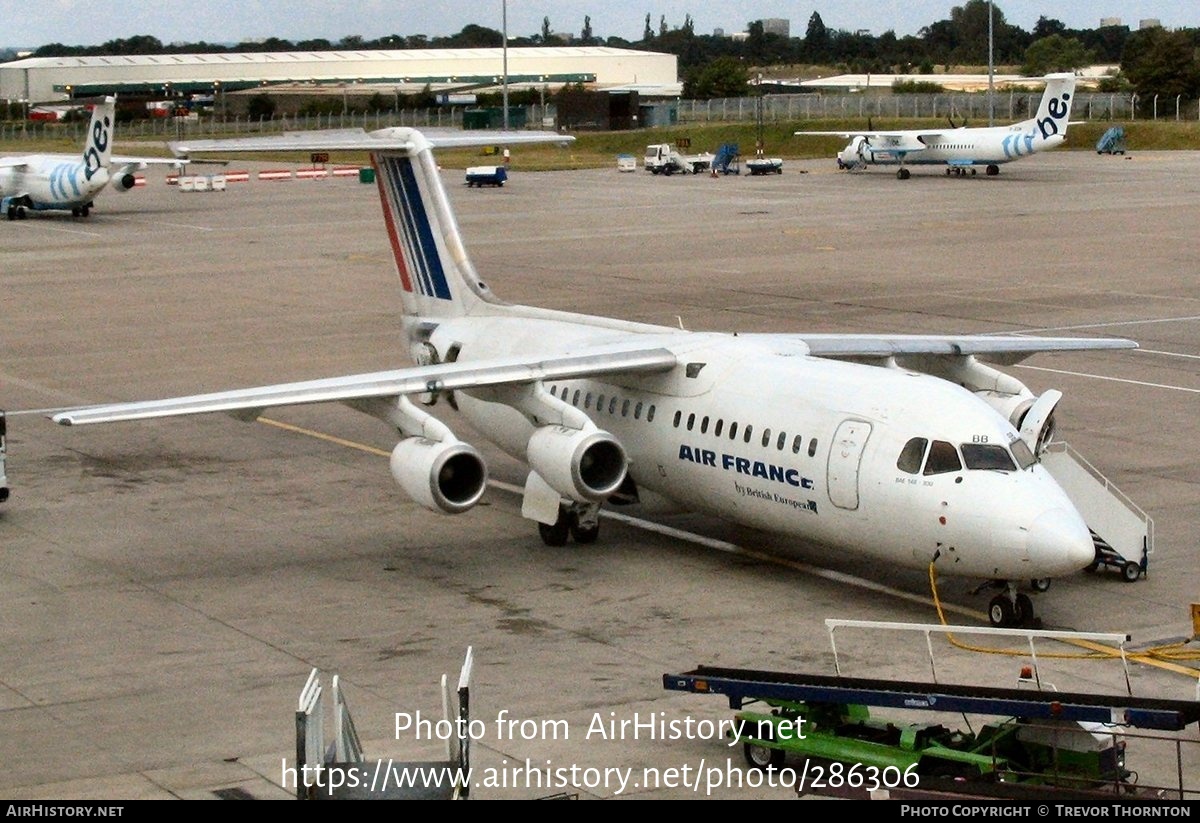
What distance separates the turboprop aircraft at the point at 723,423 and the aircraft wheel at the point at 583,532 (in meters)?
0.03

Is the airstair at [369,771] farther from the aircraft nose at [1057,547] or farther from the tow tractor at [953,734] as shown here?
the aircraft nose at [1057,547]

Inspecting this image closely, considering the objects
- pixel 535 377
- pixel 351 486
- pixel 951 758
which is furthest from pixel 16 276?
pixel 951 758

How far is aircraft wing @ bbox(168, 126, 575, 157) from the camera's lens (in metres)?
27.1

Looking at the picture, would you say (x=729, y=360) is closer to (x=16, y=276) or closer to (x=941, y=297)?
(x=941, y=297)

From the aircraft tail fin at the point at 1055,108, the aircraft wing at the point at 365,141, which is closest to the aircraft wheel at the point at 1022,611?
the aircraft wing at the point at 365,141

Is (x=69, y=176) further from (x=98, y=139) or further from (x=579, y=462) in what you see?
(x=579, y=462)

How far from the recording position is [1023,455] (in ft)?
73.5

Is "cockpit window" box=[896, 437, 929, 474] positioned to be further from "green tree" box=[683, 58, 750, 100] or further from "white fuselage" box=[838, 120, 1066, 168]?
"green tree" box=[683, 58, 750, 100]

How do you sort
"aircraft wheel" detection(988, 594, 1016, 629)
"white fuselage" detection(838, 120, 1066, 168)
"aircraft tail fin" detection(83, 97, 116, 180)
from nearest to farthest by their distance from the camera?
1. "aircraft wheel" detection(988, 594, 1016, 629)
2. "aircraft tail fin" detection(83, 97, 116, 180)
3. "white fuselage" detection(838, 120, 1066, 168)

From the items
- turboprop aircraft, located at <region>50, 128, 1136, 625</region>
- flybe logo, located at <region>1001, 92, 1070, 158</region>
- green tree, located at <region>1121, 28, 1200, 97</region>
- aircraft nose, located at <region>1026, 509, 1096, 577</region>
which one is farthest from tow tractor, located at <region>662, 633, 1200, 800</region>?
green tree, located at <region>1121, 28, 1200, 97</region>

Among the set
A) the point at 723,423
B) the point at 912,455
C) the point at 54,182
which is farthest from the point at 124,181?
the point at 912,455

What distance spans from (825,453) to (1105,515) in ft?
14.4

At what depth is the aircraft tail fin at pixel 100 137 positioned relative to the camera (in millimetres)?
78881

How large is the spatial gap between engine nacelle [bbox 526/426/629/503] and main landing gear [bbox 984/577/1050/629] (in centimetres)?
564
